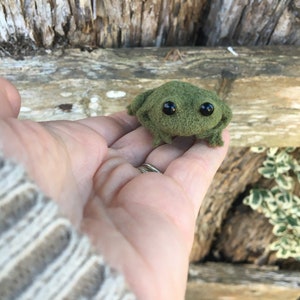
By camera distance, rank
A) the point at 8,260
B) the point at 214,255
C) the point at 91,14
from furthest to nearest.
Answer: the point at 214,255 < the point at 91,14 < the point at 8,260

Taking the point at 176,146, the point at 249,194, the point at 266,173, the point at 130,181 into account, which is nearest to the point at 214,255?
the point at 249,194

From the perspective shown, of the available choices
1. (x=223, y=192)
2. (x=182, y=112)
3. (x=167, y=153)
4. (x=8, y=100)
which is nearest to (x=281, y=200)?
(x=223, y=192)

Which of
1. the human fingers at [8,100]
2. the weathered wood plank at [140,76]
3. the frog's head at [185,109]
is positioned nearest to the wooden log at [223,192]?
the weathered wood plank at [140,76]

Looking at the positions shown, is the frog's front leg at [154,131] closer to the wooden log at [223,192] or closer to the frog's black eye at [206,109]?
the frog's black eye at [206,109]

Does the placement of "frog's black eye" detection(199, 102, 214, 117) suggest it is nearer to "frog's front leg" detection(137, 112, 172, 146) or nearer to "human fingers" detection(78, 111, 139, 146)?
"frog's front leg" detection(137, 112, 172, 146)

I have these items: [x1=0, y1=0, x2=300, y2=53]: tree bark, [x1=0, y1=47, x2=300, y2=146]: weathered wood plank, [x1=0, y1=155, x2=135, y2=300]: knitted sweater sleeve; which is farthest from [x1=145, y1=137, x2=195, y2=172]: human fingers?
[x1=0, y1=155, x2=135, y2=300]: knitted sweater sleeve

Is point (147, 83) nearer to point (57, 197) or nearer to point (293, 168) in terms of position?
point (57, 197)

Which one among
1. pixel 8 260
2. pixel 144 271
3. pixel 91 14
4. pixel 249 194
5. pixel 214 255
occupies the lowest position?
pixel 214 255
